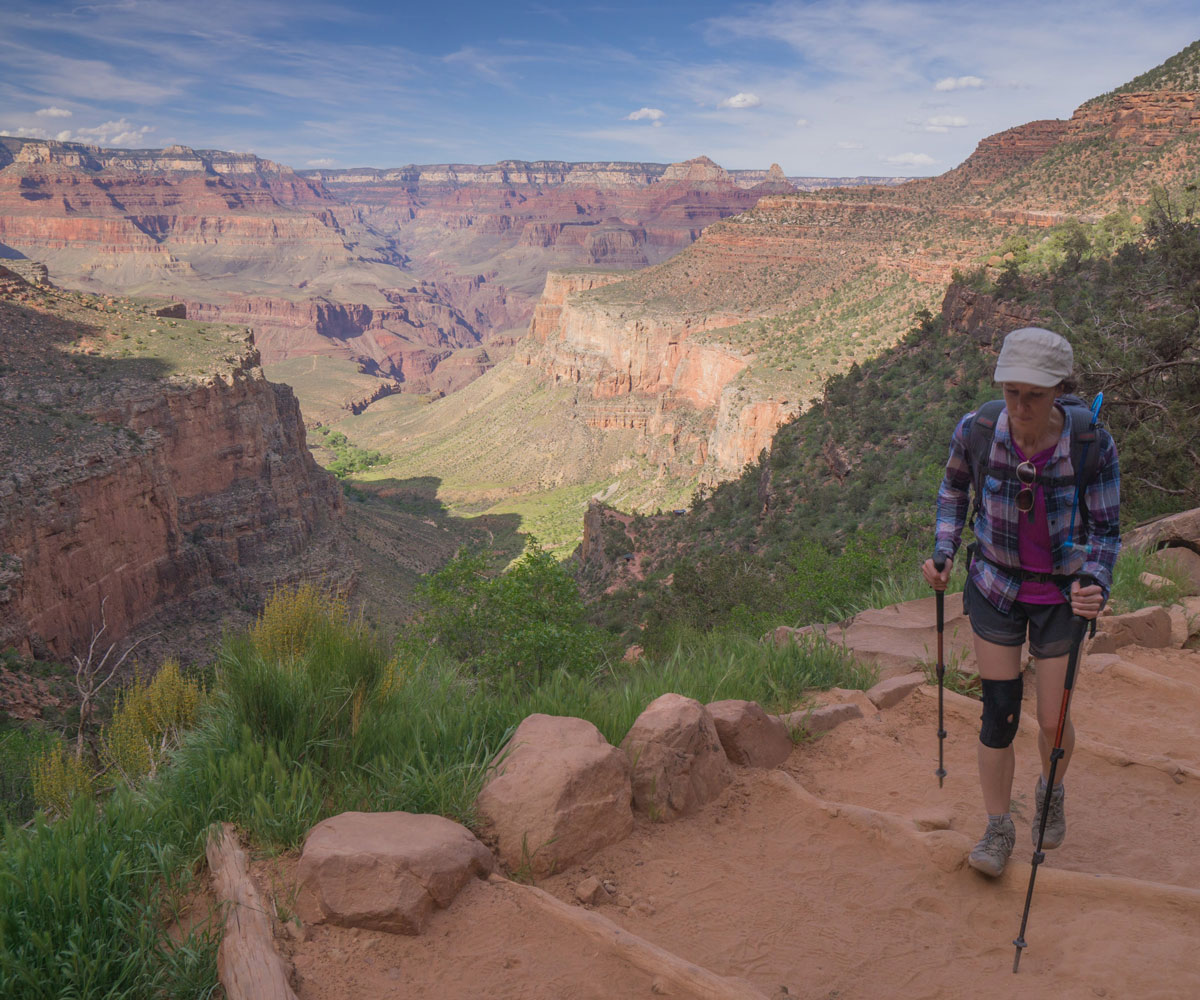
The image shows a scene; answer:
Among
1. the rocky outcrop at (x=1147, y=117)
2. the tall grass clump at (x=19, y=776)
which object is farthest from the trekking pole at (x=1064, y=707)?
the rocky outcrop at (x=1147, y=117)

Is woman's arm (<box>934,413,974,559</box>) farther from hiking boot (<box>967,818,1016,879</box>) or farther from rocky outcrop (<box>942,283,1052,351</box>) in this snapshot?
rocky outcrop (<box>942,283,1052,351</box>)

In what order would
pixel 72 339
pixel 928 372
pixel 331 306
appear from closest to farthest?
pixel 928 372
pixel 72 339
pixel 331 306

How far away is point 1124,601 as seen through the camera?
861 cm

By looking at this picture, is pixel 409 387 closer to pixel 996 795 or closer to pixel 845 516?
pixel 845 516

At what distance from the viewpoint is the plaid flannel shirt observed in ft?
13.3

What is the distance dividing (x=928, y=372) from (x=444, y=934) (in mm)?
30610

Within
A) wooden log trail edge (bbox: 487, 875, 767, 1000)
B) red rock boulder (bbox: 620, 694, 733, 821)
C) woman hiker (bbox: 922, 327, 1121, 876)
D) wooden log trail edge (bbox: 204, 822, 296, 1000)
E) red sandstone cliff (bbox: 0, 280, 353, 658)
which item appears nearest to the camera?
wooden log trail edge (bbox: 204, 822, 296, 1000)

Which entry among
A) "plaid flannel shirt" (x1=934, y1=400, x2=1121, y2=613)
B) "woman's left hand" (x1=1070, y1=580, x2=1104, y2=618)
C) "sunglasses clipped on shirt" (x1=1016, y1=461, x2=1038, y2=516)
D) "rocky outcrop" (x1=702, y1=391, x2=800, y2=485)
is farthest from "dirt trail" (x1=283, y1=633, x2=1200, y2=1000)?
"rocky outcrop" (x1=702, y1=391, x2=800, y2=485)

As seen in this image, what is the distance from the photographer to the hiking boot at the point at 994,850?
423cm

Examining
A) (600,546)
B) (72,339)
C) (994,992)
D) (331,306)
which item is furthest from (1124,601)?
(331,306)

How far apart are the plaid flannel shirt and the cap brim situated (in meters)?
0.35

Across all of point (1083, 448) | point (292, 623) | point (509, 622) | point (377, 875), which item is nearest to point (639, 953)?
point (377, 875)

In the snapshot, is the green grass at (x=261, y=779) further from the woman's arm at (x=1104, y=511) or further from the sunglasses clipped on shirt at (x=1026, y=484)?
the woman's arm at (x=1104, y=511)

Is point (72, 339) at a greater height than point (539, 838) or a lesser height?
greater
